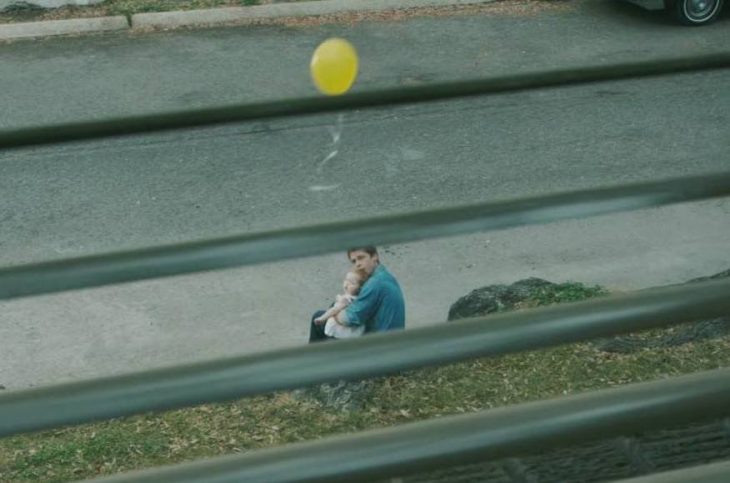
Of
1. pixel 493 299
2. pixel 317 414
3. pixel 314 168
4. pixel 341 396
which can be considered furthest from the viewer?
pixel 314 168

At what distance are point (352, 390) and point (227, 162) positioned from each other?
4.16 metres

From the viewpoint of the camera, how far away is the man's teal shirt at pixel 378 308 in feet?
20.9

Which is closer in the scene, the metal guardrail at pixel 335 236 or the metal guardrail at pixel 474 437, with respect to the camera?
the metal guardrail at pixel 474 437

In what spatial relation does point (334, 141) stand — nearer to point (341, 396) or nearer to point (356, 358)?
point (341, 396)

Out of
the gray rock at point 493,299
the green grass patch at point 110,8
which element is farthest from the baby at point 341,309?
the green grass patch at point 110,8

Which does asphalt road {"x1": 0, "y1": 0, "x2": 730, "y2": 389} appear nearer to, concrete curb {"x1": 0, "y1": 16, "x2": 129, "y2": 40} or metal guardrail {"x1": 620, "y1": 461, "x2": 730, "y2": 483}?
concrete curb {"x1": 0, "y1": 16, "x2": 129, "y2": 40}

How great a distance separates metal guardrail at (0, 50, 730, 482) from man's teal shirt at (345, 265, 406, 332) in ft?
16.8

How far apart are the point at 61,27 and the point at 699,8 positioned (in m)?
6.06

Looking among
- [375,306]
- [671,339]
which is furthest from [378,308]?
[671,339]

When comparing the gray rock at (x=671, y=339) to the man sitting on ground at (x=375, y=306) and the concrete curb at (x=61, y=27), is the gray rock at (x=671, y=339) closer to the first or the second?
the man sitting on ground at (x=375, y=306)

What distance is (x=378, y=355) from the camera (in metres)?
1.07

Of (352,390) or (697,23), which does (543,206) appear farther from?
(697,23)

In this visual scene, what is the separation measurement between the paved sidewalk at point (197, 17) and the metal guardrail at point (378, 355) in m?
11.8

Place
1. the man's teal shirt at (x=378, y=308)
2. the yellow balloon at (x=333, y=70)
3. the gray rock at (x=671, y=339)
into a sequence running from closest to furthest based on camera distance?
the gray rock at (x=671, y=339) < the man's teal shirt at (x=378, y=308) < the yellow balloon at (x=333, y=70)
